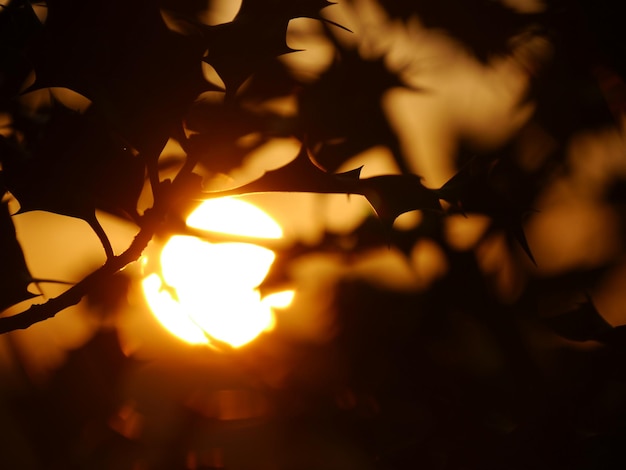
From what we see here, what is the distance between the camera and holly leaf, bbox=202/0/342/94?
0.46 metres

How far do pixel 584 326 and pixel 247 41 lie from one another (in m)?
0.53

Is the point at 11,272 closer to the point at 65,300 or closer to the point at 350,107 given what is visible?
the point at 65,300

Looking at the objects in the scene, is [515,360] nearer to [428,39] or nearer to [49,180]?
[428,39]

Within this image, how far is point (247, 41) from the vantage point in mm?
468

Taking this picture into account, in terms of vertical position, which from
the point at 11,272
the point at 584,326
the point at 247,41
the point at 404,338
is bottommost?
the point at 404,338

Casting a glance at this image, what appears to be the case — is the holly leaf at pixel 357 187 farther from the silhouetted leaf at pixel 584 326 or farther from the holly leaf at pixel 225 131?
the silhouetted leaf at pixel 584 326

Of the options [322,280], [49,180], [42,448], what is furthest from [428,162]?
[42,448]

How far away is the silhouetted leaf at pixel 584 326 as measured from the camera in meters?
0.69

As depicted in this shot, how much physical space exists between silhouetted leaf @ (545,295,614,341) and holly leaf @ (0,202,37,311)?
605 mm

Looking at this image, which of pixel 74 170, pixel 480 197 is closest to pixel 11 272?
pixel 74 170

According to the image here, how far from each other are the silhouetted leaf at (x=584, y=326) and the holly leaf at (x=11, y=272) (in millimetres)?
605

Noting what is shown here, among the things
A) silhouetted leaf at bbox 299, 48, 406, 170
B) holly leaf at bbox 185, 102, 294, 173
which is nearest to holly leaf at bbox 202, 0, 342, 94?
holly leaf at bbox 185, 102, 294, 173

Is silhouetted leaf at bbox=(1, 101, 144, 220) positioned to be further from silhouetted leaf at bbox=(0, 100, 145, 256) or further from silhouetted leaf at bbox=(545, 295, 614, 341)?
silhouetted leaf at bbox=(545, 295, 614, 341)

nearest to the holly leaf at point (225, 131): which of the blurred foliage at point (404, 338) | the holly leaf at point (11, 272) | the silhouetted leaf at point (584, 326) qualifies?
the blurred foliage at point (404, 338)
